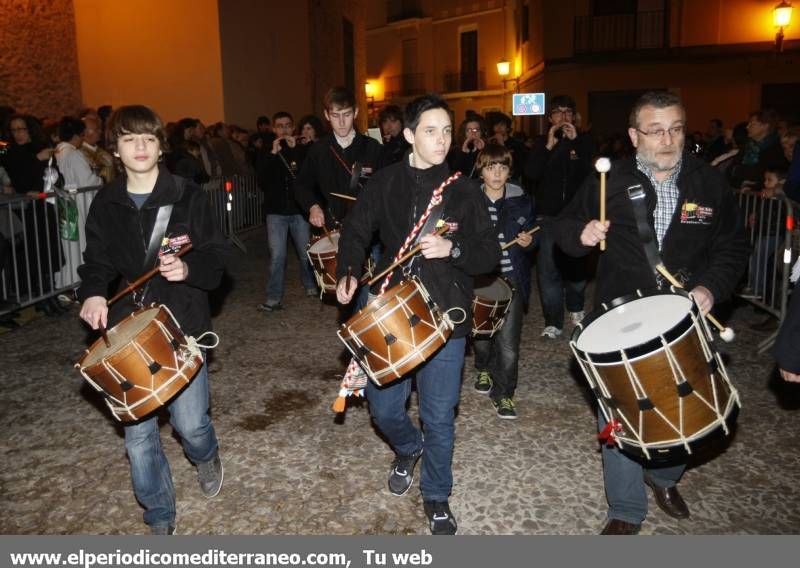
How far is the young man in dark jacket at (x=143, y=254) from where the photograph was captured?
129 inches

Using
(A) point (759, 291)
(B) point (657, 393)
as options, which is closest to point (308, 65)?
(A) point (759, 291)

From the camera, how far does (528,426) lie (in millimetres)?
4816

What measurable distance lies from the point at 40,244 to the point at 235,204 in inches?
202

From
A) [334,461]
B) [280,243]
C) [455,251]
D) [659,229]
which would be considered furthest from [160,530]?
[280,243]

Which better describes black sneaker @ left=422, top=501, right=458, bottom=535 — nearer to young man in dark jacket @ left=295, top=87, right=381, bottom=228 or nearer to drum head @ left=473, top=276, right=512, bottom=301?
drum head @ left=473, top=276, right=512, bottom=301

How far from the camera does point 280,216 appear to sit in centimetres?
806

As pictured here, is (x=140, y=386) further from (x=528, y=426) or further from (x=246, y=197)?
(x=246, y=197)

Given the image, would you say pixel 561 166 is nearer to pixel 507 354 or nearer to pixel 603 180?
pixel 507 354

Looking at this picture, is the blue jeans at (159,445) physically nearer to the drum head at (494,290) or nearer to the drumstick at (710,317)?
the drum head at (494,290)

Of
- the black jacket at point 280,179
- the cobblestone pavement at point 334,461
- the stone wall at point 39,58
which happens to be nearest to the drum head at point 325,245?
the cobblestone pavement at point 334,461

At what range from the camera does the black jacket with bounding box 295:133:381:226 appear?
6.16m

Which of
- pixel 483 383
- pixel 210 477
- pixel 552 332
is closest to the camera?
pixel 210 477

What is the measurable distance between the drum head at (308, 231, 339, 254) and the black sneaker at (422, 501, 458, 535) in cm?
280

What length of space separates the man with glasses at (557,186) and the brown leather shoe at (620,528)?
3444mm
